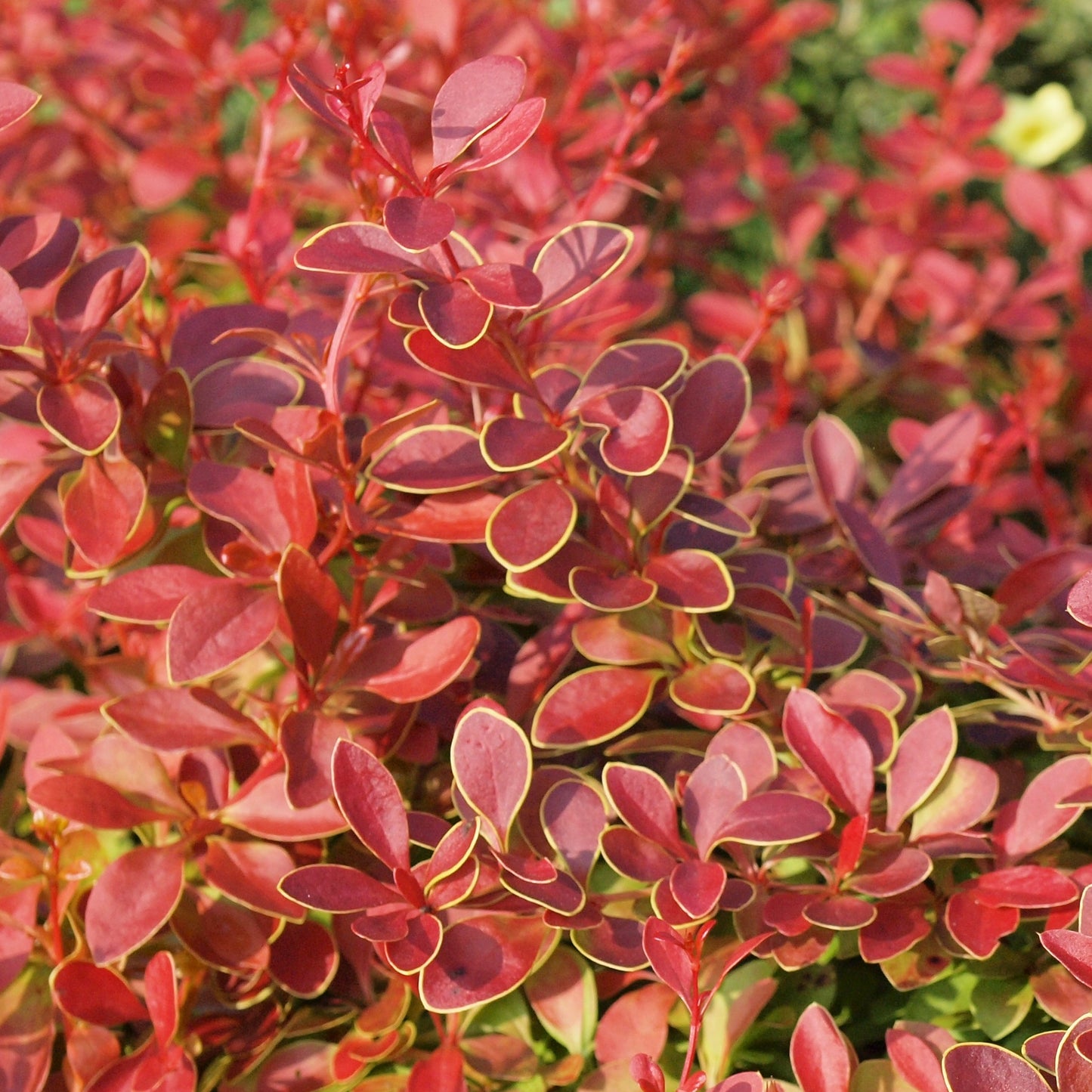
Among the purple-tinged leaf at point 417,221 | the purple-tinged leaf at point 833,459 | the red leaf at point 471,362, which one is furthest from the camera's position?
the purple-tinged leaf at point 833,459

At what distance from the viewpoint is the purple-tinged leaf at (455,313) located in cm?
69

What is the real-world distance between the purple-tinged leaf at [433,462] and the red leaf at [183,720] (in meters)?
0.20

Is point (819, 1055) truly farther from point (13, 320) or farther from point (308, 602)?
point (13, 320)

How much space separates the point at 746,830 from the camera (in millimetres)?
745

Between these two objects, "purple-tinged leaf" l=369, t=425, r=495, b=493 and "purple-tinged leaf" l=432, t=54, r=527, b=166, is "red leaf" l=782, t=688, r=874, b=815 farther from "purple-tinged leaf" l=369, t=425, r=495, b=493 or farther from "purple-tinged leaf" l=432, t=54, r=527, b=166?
"purple-tinged leaf" l=432, t=54, r=527, b=166

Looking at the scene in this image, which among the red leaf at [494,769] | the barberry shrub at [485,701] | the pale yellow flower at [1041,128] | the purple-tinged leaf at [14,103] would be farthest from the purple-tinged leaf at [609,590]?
the pale yellow flower at [1041,128]

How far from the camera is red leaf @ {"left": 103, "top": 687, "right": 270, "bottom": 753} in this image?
0.78m

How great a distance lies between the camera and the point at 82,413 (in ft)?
2.56

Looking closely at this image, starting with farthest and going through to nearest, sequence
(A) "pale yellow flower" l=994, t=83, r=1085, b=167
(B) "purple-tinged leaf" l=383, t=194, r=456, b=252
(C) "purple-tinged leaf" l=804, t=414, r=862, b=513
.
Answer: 1. (A) "pale yellow flower" l=994, t=83, r=1085, b=167
2. (C) "purple-tinged leaf" l=804, t=414, r=862, b=513
3. (B) "purple-tinged leaf" l=383, t=194, r=456, b=252

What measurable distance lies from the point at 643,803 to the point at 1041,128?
1.86m

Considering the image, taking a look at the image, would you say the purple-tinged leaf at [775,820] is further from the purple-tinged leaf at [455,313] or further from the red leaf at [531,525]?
the purple-tinged leaf at [455,313]

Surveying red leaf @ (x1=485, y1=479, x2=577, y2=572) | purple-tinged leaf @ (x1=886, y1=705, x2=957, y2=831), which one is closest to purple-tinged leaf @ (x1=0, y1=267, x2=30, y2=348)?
red leaf @ (x1=485, y1=479, x2=577, y2=572)

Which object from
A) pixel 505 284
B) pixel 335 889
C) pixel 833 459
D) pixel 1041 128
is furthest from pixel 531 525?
pixel 1041 128

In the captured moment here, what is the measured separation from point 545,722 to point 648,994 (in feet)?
0.66
